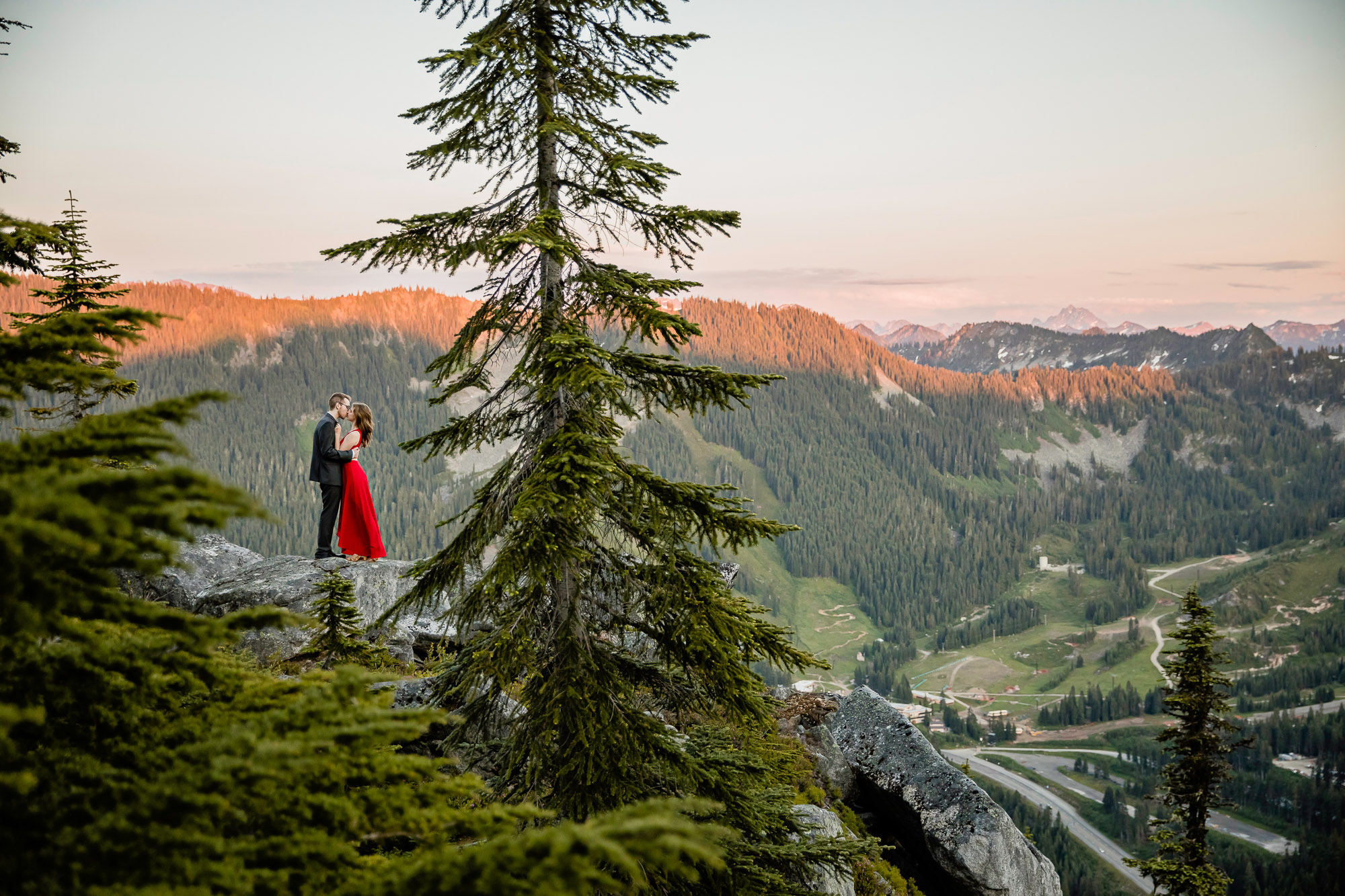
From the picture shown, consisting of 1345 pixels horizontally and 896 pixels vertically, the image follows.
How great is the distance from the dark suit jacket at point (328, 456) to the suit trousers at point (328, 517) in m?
0.25

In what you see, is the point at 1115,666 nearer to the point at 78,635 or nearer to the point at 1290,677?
the point at 1290,677

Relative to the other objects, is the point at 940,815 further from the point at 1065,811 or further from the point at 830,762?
the point at 1065,811

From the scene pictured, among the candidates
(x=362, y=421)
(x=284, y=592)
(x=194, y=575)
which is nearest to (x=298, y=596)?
(x=284, y=592)

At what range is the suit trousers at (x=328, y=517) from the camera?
47.6 feet

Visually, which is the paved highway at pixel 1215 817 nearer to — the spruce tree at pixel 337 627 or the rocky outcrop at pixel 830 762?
the rocky outcrop at pixel 830 762

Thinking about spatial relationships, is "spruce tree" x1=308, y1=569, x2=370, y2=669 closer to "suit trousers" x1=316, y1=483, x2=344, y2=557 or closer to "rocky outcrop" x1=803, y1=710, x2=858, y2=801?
"suit trousers" x1=316, y1=483, x2=344, y2=557

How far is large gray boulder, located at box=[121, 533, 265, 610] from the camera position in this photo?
14586mm

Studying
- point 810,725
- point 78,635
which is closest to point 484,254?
point 78,635

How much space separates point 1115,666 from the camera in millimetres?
188375

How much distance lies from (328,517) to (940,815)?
47.0 feet

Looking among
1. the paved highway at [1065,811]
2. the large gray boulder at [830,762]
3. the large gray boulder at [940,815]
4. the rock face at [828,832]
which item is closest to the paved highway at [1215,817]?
the paved highway at [1065,811]

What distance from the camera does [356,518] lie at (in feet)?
48.1

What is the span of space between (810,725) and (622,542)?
11298 mm

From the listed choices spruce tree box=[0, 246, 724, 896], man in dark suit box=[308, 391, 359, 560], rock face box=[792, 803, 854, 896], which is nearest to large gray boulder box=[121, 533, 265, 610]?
man in dark suit box=[308, 391, 359, 560]
